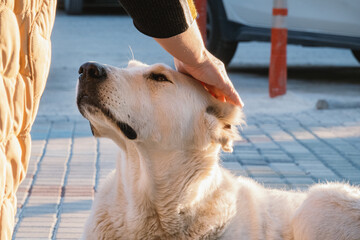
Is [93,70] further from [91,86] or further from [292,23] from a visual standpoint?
[292,23]

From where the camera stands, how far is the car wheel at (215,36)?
10805 millimetres

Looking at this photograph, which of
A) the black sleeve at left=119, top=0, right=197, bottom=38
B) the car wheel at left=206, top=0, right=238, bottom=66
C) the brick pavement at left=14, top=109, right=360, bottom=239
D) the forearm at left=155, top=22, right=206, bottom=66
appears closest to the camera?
the black sleeve at left=119, top=0, right=197, bottom=38

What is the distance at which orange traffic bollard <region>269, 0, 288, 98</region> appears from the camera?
30.2 feet

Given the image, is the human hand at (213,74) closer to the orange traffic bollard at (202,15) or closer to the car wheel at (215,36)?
the orange traffic bollard at (202,15)

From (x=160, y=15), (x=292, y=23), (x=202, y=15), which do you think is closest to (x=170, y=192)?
(x=160, y=15)

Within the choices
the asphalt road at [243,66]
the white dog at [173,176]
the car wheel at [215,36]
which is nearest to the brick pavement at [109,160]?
the asphalt road at [243,66]

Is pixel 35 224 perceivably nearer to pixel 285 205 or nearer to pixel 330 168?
pixel 285 205

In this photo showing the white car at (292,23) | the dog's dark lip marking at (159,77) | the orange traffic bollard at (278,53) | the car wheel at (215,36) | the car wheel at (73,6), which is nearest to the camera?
the dog's dark lip marking at (159,77)

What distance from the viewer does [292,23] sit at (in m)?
10.1

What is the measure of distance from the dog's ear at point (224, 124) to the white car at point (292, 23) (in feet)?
21.1

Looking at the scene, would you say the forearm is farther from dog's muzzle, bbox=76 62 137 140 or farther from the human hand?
dog's muzzle, bbox=76 62 137 140

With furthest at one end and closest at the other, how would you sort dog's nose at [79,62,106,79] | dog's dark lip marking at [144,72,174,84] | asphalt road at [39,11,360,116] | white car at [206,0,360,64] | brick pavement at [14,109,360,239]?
white car at [206,0,360,64], asphalt road at [39,11,360,116], brick pavement at [14,109,360,239], dog's dark lip marking at [144,72,174,84], dog's nose at [79,62,106,79]

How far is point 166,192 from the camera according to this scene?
3617 millimetres

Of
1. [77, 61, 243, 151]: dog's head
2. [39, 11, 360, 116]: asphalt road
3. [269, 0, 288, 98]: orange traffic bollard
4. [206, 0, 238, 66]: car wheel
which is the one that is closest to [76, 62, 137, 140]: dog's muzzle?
[77, 61, 243, 151]: dog's head
